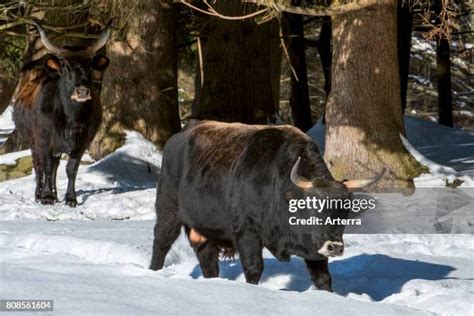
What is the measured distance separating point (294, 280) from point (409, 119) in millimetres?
14133

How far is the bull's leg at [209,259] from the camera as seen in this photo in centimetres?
965

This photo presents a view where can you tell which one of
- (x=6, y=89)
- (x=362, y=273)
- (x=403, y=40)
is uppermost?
(x=403, y=40)

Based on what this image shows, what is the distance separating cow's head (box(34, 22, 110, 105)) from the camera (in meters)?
15.8

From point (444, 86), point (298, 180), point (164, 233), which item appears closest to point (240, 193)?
point (298, 180)

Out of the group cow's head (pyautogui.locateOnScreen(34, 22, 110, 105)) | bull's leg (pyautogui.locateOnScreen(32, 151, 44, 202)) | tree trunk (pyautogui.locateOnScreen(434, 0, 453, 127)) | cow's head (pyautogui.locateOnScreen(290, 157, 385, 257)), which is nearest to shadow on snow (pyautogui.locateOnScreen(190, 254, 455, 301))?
cow's head (pyautogui.locateOnScreen(290, 157, 385, 257))

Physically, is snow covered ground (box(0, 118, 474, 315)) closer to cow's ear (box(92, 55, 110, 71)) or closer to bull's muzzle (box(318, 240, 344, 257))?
bull's muzzle (box(318, 240, 344, 257))

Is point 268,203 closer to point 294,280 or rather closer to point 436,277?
point 294,280

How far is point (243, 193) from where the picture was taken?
29.3 ft

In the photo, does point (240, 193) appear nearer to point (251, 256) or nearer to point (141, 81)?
point (251, 256)

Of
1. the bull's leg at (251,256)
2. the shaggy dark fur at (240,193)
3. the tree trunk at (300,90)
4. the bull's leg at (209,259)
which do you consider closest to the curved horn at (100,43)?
the shaggy dark fur at (240,193)

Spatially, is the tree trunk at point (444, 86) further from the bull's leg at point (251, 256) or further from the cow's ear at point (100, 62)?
the bull's leg at point (251, 256)

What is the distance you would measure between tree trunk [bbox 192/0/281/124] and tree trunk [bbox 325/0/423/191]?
5.49 meters

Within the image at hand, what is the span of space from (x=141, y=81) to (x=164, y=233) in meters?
9.75

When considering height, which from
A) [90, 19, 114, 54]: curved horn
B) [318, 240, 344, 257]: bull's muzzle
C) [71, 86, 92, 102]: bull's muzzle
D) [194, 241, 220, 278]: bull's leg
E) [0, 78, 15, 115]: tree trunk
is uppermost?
[90, 19, 114, 54]: curved horn
